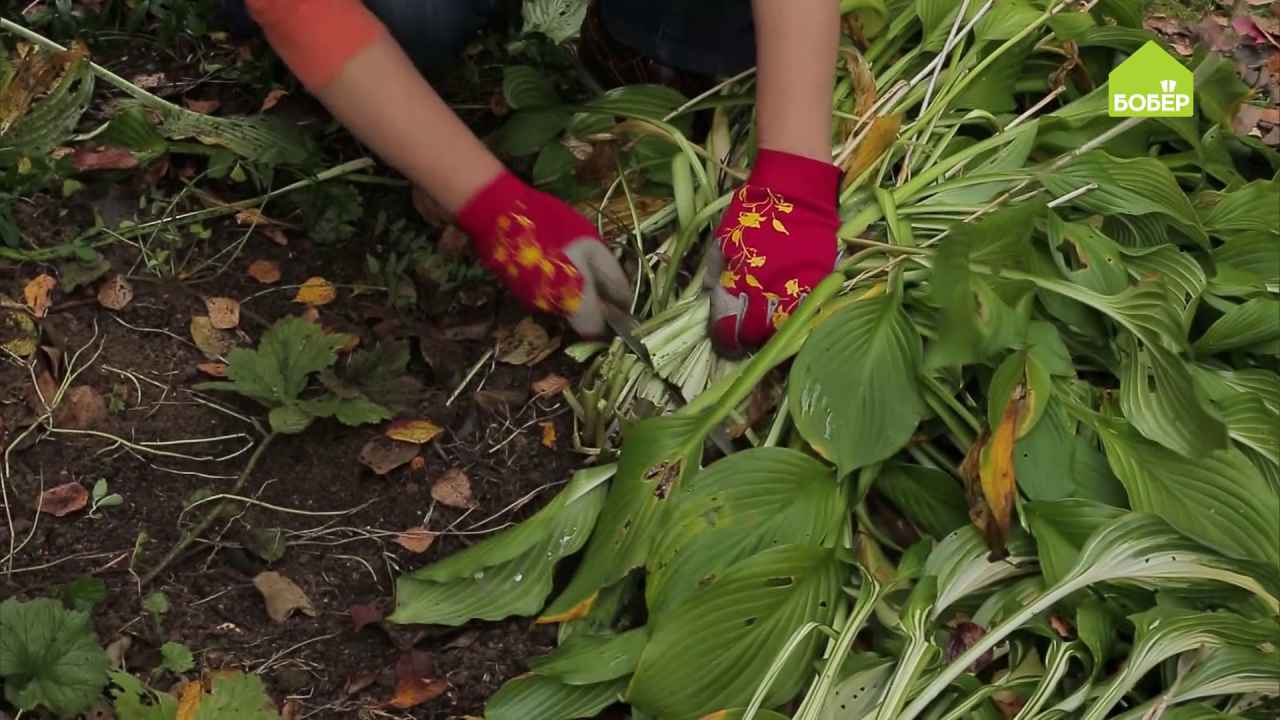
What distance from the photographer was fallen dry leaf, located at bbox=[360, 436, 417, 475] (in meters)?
1.12

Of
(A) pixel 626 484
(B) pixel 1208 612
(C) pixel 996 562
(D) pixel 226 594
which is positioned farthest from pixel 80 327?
(B) pixel 1208 612

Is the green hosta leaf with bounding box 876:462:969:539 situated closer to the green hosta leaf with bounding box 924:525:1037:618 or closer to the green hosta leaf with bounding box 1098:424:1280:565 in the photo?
the green hosta leaf with bounding box 924:525:1037:618

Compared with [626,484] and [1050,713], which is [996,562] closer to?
[1050,713]

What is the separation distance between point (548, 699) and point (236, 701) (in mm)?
232

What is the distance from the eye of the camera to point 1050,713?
3.10 ft

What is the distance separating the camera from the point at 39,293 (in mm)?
1181

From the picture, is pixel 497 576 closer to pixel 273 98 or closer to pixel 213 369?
pixel 213 369

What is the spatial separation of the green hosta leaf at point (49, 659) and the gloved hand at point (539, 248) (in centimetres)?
46

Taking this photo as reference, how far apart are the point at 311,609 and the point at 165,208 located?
0.48 metres

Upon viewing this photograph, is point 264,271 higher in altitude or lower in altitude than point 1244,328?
higher

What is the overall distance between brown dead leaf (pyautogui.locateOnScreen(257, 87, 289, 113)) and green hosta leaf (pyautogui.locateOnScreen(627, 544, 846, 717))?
76cm

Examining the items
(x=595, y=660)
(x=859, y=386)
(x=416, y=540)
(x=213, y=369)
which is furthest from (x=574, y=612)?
(x=213, y=369)

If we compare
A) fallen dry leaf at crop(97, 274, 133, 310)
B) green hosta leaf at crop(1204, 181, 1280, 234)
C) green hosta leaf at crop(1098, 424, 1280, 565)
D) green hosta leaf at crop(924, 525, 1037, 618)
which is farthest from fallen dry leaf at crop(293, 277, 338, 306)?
green hosta leaf at crop(1204, 181, 1280, 234)

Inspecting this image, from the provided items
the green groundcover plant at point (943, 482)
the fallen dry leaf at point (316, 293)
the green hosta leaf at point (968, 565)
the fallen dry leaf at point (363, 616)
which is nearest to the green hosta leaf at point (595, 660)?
the green groundcover plant at point (943, 482)
